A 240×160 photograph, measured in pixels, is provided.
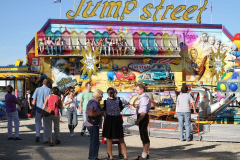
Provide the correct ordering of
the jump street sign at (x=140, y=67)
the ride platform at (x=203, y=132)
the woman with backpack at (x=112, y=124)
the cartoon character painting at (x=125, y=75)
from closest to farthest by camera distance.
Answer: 1. the woman with backpack at (x=112, y=124)
2. the ride platform at (x=203, y=132)
3. the cartoon character painting at (x=125, y=75)
4. the jump street sign at (x=140, y=67)

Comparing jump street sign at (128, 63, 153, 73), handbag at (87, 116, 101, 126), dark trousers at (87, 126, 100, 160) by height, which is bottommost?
dark trousers at (87, 126, 100, 160)

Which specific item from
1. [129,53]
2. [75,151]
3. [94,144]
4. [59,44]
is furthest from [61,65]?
[94,144]

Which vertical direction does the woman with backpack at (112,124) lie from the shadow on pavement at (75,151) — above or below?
above

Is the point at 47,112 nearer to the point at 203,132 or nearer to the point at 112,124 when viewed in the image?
the point at 112,124

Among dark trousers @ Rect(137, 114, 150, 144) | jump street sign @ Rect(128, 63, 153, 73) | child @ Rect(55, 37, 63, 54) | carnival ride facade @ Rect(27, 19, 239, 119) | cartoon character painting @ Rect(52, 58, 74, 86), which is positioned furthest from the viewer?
jump street sign @ Rect(128, 63, 153, 73)

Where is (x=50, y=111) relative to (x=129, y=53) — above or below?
below

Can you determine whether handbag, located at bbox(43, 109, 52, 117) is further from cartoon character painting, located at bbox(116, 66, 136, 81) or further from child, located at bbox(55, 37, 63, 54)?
cartoon character painting, located at bbox(116, 66, 136, 81)

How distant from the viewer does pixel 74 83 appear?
2933 centimetres

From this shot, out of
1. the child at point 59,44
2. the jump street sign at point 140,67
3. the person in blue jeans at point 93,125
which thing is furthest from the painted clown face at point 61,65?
the person in blue jeans at point 93,125

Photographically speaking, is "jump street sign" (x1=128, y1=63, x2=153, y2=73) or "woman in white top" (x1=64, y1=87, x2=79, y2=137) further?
"jump street sign" (x1=128, y1=63, x2=153, y2=73)

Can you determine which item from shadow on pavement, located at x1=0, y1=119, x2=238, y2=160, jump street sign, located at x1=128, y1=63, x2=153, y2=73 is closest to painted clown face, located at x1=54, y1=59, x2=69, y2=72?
jump street sign, located at x1=128, y1=63, x2=153, y2=73

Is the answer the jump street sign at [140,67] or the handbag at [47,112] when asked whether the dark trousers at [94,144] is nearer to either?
the handbag at [47,112]

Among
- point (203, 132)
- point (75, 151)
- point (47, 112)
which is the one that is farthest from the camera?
point (203, 132)

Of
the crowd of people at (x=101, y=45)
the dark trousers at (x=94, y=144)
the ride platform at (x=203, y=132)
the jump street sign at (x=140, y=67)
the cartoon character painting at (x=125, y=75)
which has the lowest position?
the ride platform at (x=203, y=132)
